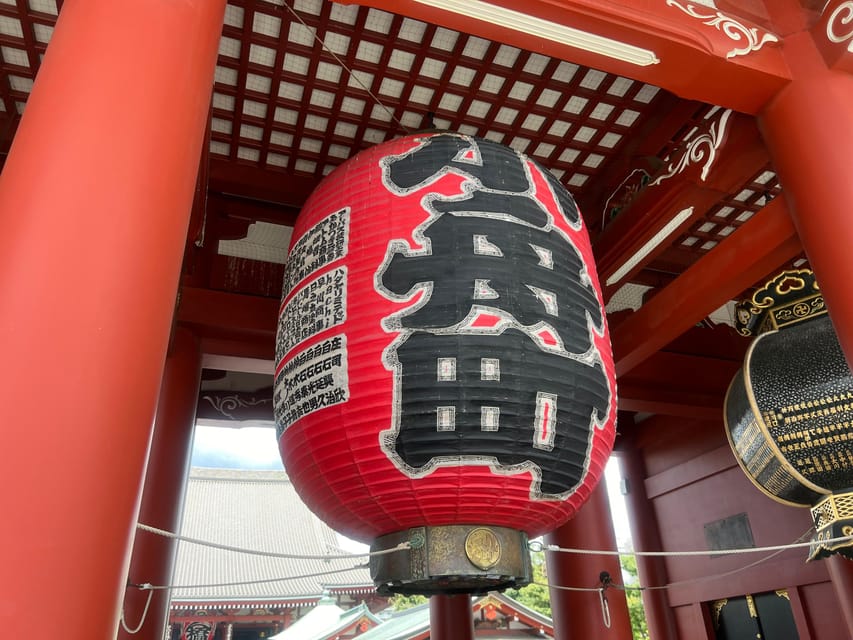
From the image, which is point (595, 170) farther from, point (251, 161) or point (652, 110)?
point (251, 161)

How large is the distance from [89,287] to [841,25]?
293 centimetres

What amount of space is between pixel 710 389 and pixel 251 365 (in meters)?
3.42

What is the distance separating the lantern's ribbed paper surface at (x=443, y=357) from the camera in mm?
1845

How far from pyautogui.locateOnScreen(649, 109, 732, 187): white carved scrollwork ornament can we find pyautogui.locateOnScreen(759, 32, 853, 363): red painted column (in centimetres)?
24

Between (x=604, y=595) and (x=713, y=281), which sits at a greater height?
(x=713, y=281)

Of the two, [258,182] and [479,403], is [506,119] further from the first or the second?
[479,403]

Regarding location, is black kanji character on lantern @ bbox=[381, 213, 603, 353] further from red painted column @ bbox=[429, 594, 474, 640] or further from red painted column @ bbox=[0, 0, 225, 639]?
red painted column @ bbox=[429, 594, 474, 640]

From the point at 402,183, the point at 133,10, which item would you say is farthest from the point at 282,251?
the point at 133,10

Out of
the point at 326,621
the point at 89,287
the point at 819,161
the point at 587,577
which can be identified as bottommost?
the point at 587,577

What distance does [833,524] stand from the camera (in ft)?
8.93

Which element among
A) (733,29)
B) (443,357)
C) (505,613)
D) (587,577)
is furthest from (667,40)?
(505,613)

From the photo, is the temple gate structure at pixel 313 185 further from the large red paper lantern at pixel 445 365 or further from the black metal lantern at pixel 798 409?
the large red paper lantern at pixel 445 365

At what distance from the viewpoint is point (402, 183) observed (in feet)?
7.34

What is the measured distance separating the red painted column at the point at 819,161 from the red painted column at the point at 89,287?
224 cm
